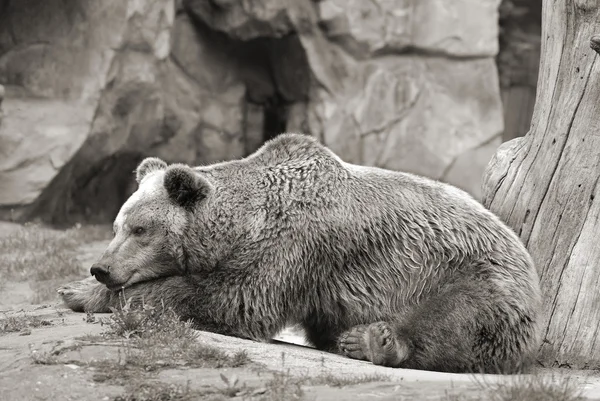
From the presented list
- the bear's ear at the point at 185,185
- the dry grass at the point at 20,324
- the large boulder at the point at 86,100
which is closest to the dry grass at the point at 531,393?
the bear's ear at the point at 185,185

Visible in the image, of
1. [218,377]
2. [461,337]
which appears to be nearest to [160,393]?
[218,377]

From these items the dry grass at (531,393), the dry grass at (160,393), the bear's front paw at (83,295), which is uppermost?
the dry grass at (531,393)

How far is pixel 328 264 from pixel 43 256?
15.3ft

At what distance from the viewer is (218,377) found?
4.88 m

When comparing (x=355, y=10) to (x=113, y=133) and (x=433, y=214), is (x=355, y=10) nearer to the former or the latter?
(x=113, y=133)

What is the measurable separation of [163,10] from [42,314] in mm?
6880

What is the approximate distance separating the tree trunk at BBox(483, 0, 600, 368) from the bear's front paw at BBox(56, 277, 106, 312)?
3.14 meters

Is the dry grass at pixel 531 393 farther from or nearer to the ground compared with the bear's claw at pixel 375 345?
farther from the ground

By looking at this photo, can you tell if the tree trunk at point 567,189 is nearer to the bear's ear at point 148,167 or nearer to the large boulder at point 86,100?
the bear's ear at point 148,167

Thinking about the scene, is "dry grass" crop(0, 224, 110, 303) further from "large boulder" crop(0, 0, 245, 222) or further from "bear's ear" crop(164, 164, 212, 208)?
"bear's ear" crop(164, 164, 212, 208)

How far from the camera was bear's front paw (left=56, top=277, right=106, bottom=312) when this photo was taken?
22.1ft

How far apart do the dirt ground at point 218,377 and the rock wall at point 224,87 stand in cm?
679

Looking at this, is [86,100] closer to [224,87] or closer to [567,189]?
[224,87]

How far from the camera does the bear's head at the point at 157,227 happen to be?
645 cm
